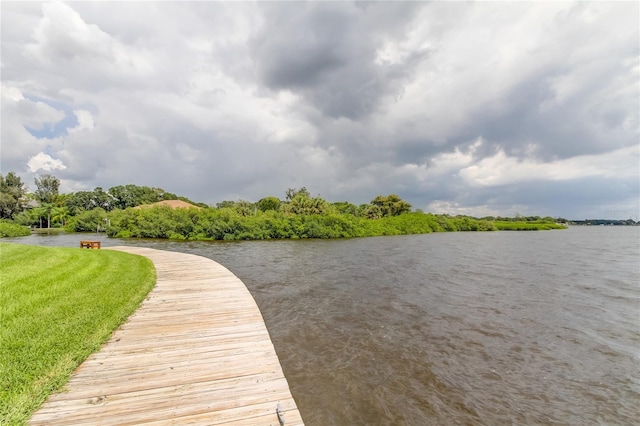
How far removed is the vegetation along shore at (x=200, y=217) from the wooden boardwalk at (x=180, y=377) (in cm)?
3266

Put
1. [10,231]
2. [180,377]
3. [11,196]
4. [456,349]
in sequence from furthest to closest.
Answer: [11,196] → [10,231] → [456,349] → [180,377]

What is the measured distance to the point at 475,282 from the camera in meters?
13.3

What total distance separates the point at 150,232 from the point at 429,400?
41.1 metres

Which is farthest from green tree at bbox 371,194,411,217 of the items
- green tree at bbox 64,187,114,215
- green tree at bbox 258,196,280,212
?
green tree at bbox 64,187,114,215

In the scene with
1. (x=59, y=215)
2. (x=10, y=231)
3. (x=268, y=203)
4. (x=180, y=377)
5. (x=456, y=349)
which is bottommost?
(x=456, y=349)

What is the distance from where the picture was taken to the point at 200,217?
38.6m

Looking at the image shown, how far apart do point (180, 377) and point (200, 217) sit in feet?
123

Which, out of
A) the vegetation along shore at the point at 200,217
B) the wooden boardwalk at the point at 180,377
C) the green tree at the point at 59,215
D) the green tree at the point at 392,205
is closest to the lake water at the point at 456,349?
the wooden boardwalk at the point at 180,377

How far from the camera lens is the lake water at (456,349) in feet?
15.0

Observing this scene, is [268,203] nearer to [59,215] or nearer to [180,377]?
[59,215]

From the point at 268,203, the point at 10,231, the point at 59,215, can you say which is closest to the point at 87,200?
the point at 59,215

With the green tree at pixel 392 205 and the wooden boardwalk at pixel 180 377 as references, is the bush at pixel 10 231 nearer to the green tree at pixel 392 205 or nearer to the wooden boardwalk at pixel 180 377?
the wooden boardwalk at pixel 180 377

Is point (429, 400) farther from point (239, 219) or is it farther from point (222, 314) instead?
point (239, 219)

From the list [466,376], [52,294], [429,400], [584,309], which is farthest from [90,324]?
[584,309]
